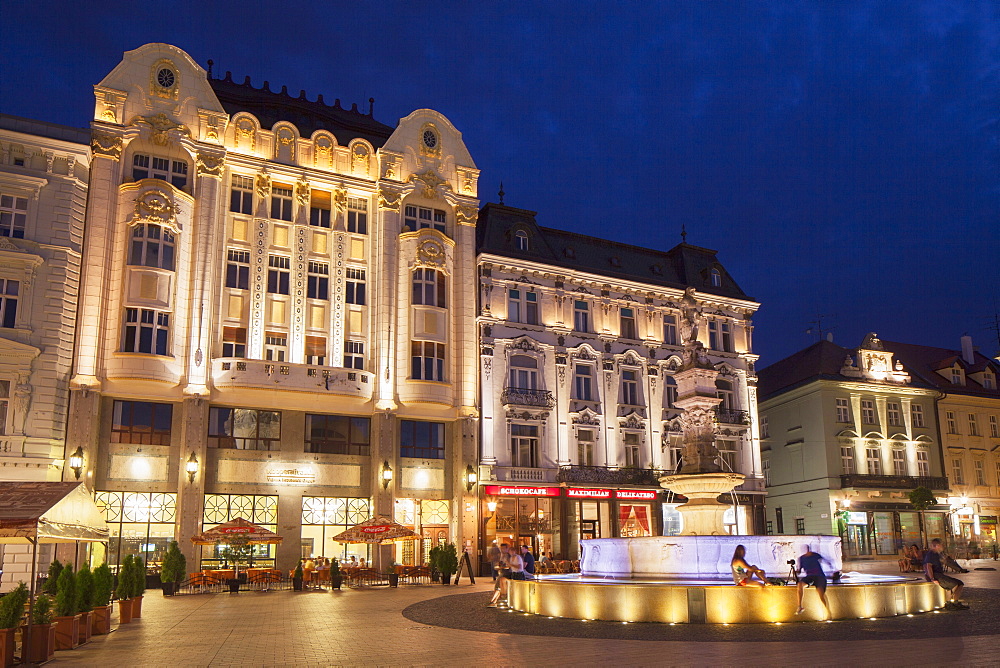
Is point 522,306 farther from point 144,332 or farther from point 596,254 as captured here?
point 144,332

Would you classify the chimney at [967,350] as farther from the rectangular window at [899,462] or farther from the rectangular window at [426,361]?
the rectangular window at [426,361]

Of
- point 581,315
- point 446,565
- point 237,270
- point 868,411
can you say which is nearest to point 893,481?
point 868,411

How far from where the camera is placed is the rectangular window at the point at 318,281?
43.8 meters

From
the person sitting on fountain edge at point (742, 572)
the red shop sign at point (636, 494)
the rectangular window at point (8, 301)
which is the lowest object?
the person sitting on fountain edge at point (742, 572)

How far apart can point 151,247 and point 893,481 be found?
48120mm

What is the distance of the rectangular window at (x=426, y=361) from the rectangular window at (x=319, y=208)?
8166 mm

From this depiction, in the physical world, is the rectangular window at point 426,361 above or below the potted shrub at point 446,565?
above

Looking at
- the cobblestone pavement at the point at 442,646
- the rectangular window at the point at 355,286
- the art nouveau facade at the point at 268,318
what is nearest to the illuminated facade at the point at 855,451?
the art nouveau facade at the point at 268,318

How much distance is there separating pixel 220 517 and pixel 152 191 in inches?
618

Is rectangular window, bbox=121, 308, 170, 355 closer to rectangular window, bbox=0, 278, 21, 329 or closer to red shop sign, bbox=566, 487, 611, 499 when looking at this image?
rectangular window, bbox=0, 278, 21, 329

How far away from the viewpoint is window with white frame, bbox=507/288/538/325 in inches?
1929

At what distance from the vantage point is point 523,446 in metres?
47.3

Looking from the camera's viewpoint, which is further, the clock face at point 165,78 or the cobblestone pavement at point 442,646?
the clock face at point 165,78

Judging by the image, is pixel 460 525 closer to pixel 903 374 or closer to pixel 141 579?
pixel 141 579
